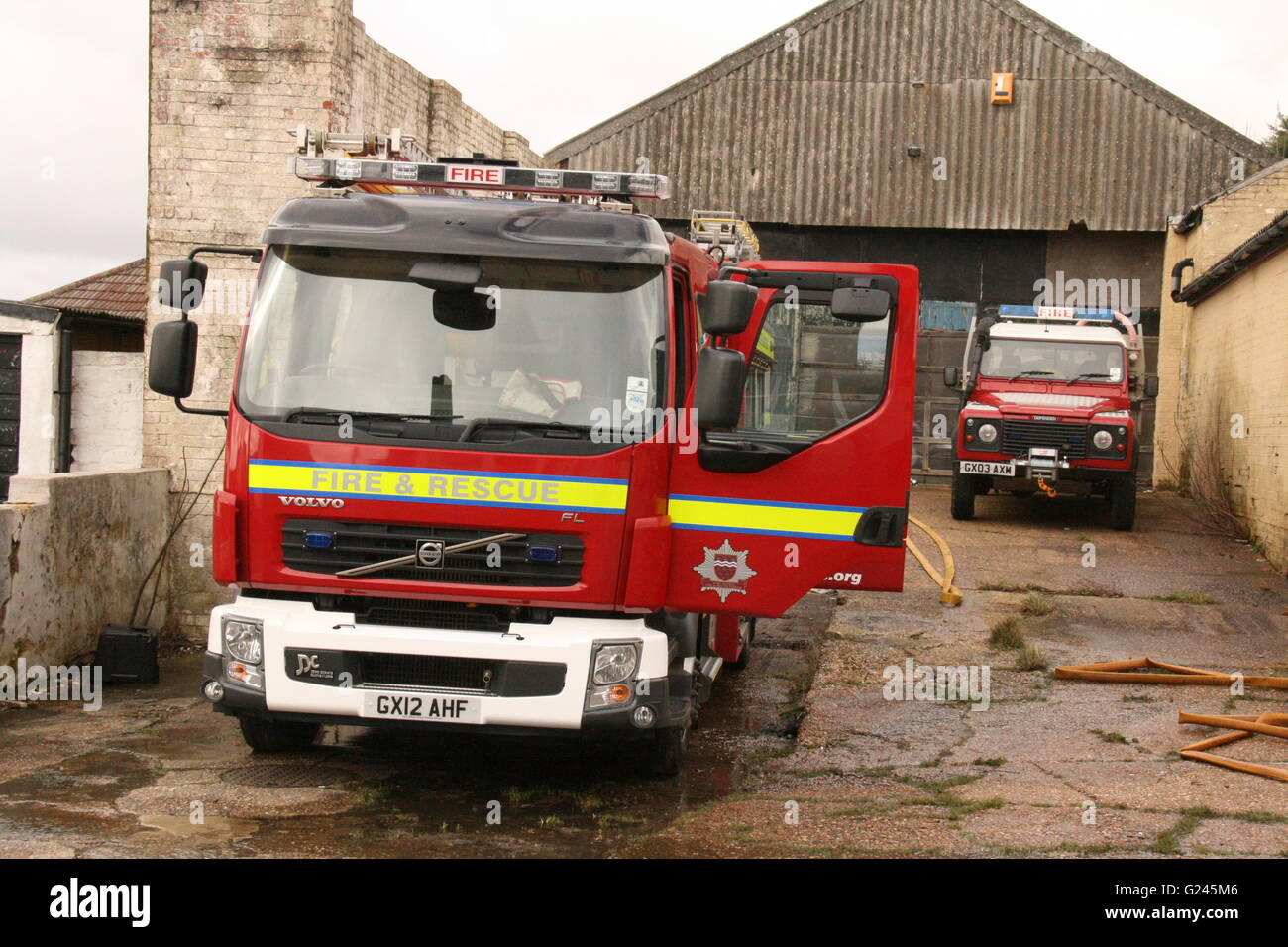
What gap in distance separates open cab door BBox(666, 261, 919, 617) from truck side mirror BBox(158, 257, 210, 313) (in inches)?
90.2

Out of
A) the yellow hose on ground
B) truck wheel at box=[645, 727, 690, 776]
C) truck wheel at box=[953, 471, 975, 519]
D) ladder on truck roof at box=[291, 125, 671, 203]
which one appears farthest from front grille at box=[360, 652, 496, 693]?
truck wheel at box=[953, 471, 975, 519]

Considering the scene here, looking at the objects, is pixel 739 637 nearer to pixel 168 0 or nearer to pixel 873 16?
pixel 168 0

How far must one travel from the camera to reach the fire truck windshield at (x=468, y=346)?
5648 mm

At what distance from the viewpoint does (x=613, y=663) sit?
557 centimetres

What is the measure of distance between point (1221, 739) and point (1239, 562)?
21.8 ft

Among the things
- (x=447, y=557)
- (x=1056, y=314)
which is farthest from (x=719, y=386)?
(x=1056, y=314)

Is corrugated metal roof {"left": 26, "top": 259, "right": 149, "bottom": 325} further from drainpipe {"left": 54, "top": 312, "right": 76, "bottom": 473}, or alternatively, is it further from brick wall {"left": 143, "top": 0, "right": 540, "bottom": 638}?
brick wall {"left": 143, "top": 0, "right": 540, "bottom": 638}

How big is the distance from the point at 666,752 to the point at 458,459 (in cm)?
189

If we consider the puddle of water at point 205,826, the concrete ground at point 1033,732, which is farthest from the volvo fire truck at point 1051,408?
the puddle of water at point 205,826

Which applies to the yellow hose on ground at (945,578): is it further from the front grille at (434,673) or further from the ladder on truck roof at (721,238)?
the front grille at (434,673)

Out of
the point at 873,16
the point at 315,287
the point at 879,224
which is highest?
the point at 873,16

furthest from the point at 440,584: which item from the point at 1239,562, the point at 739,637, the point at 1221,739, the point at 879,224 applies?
the point at 879,224

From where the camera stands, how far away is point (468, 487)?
5.53m
